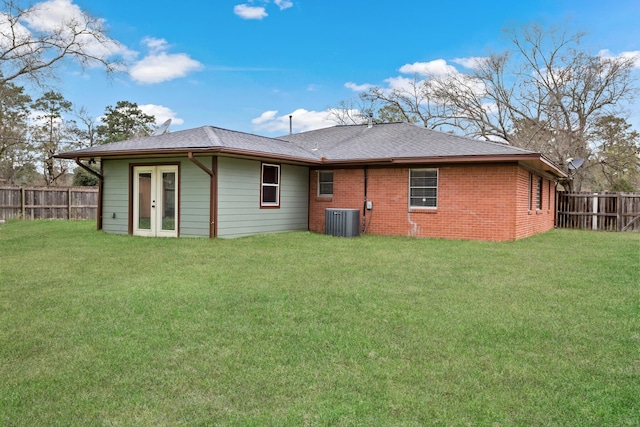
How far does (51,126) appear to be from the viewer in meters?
31.2

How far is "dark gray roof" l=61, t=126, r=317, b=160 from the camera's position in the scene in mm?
11414

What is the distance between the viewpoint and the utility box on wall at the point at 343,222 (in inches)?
507

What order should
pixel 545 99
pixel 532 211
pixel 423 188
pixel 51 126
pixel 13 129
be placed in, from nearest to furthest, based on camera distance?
pixel 423 188 < pixel 532 211 < pixel 545 99 < pixel 13 129 < pixel 51 126

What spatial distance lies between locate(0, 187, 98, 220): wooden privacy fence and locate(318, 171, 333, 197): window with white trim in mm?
12331

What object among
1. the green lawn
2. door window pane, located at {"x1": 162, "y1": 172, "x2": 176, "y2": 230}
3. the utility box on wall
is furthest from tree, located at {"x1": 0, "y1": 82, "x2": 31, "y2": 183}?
the green lawn

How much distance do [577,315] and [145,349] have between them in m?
4.41

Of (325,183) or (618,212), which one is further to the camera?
(618,212)

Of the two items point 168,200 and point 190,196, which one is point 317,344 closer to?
point 190,196

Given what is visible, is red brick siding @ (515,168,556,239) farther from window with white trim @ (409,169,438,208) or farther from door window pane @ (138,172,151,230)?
door window pane @ (138,172,151,230)

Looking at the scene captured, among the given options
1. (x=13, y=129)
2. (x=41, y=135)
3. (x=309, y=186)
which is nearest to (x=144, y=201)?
(x=309, y=186)

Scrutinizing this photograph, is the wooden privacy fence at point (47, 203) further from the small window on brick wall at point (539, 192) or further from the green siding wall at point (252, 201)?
the small window on brick wall at point (539, 192)

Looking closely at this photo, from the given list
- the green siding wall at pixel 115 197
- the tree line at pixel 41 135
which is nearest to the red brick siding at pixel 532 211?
the green siding wall at pixel 115 197

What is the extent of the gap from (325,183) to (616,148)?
18729 mm

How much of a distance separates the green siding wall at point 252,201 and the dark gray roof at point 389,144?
1402mm
